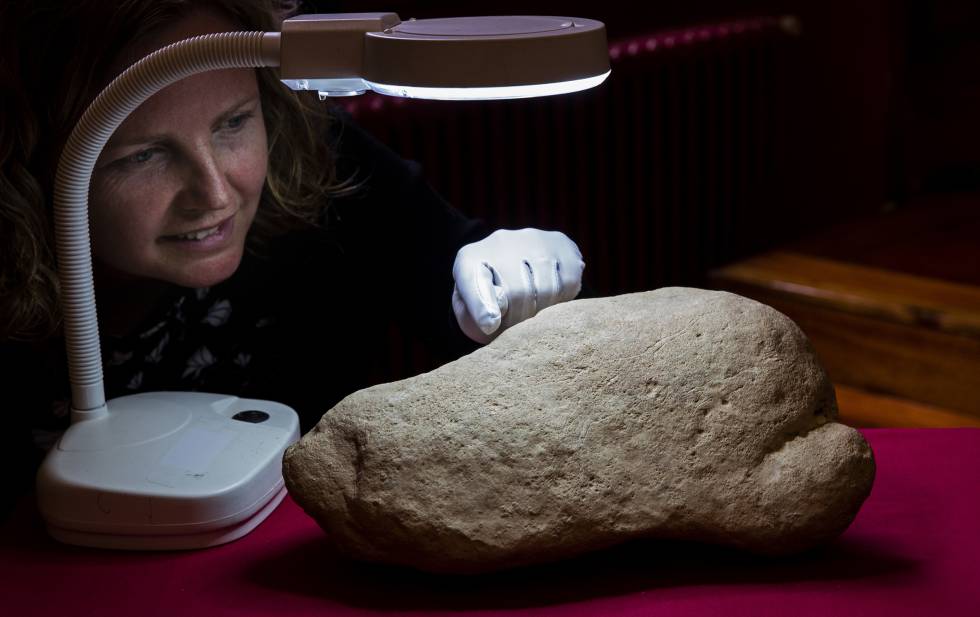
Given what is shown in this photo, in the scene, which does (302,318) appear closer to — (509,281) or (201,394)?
(201,394)

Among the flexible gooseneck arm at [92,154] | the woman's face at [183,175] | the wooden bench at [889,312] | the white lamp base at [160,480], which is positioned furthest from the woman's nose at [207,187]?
the wooden bench at [889,312]

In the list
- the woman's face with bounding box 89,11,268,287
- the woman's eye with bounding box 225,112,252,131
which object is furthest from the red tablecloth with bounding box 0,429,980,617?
the woman's eye with bounding box 225,112,252,131

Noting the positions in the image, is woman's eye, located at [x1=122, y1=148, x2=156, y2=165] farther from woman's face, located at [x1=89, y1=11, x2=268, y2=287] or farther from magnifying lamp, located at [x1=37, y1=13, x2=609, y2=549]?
magnifying lamp, located at [x1=37, y1=13, x2=609, y2=549]

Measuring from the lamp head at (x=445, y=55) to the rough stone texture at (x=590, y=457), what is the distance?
0.78 ft

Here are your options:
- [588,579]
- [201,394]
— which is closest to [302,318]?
[201,394]

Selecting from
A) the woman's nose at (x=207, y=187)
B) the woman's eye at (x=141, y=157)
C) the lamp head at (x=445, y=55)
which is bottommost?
the woman's nose at (x=207, y=187)

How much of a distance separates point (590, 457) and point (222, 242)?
48cm

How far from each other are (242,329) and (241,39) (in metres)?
0.64

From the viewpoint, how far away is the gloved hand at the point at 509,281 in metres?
1.00

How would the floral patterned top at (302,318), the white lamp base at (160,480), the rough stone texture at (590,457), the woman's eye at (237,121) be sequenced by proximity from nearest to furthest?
the rough stone texture at (590,457), the white lamp base at (160,480), the woman's eye at (237,121), the floral patterned top at (302,318)

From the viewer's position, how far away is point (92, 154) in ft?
2.98

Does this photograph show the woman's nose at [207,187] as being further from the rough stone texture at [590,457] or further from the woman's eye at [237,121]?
the rough stone texture at [590,457]

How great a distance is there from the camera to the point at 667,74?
94.1 inches

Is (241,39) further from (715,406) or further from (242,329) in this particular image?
(242,329)
